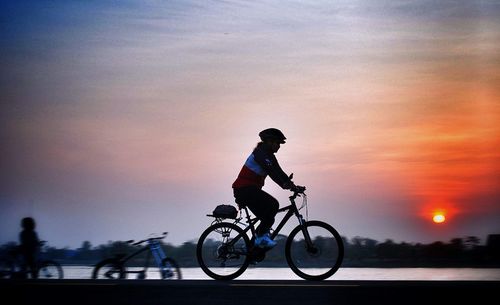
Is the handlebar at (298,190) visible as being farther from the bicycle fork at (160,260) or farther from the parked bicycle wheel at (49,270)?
the parked bicycle wheel at (49,270)

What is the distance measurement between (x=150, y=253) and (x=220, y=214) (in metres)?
5.17

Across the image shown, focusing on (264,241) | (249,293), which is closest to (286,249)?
(264,241)

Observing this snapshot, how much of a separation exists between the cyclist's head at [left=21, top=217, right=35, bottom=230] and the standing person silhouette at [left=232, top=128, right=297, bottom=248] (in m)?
7.45

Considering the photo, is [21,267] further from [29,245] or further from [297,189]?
[297,189]

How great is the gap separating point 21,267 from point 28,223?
1.55 m

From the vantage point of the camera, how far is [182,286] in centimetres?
926

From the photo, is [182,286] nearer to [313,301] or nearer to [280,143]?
[313,301]

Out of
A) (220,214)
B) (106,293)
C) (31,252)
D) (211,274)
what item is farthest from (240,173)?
(31,252)

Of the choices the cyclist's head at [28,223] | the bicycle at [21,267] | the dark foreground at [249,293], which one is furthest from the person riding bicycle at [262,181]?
the bicycle at [21,267]

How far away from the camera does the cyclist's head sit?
1777 cm

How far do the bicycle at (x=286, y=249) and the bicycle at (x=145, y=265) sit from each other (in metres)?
3.99

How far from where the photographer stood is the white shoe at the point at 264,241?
11820mm

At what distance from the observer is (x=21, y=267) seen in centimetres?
1880

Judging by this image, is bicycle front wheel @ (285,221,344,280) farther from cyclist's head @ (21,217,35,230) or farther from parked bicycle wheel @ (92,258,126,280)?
cyclist's head @ (21,217,35,230)
